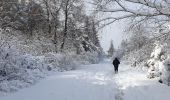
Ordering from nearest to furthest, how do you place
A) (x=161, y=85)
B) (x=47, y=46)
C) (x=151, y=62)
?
(x=161, y=85) → (x=151, y=62) → (x=47, y=46)

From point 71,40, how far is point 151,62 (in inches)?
828

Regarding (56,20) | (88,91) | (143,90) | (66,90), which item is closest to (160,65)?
(143,90)

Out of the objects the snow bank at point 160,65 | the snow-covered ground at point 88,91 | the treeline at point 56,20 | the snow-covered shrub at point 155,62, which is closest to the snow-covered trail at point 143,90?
the snow-covered ground at point 88,91

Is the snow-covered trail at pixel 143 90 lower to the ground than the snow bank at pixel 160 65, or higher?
lower

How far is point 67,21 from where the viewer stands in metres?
42.5

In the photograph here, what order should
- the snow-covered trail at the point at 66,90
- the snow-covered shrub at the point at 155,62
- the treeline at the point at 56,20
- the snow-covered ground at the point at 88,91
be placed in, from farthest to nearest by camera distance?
the treeline at the point at 56,20 < the snow-covered shrub at the point at 155,62 < the snow-covered ground at the point at 88,91 < the snow-covered trail at the point at 66,90

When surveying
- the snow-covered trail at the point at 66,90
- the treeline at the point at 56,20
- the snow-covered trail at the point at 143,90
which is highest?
the treeline at the point at 56,20

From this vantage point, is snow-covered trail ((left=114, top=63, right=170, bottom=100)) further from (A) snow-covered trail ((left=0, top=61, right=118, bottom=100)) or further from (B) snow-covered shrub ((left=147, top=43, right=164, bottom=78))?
(B) snow-covered shrub ((left=147, top=43, right=164, bottom=78))

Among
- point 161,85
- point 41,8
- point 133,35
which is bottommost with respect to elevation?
point 161,85

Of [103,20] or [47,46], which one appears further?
[47,46]

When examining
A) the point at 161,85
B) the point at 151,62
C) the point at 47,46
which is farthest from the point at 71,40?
the point at 161,85

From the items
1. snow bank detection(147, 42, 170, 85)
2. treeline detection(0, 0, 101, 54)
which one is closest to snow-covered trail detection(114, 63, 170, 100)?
snow bank detection(147, 42, 170, 85)

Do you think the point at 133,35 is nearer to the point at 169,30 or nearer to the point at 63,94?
the point at 169,30

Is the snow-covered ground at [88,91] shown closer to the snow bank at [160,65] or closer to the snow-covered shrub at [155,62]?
the snow bank at [160,65]
